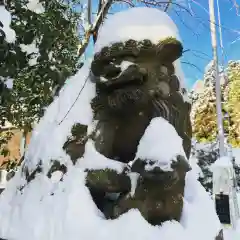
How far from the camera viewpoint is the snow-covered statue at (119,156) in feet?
5.08

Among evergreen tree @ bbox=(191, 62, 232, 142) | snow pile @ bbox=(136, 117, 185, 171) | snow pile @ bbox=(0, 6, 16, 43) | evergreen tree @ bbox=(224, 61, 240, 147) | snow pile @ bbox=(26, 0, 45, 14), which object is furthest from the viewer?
evergreen tree @ bbox=(224, 61, 240, 147)

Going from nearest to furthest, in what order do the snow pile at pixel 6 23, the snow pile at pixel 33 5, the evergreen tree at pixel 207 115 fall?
the snow pile at pixel 6 23
the snow pile at pixel 33 5
the evergreen tree at pixel 207 115

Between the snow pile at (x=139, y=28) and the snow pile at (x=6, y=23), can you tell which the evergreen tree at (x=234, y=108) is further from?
the snow pile at (x=6, y=23)

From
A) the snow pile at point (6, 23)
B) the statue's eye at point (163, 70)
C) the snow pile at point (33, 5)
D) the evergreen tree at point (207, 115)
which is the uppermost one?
the evergreen tree at point (207, 115)

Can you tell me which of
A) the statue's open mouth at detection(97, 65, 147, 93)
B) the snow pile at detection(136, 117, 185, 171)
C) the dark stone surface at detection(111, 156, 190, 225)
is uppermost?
the statue's open mouth at detection(97, 65, 147, 93)

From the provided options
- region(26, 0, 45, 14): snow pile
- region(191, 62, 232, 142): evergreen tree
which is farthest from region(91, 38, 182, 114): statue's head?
region(191, 62, 232, 142): evergreen tree

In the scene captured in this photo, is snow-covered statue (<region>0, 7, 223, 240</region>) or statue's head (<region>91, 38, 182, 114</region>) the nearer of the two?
snow-covered statue (<region>0, 7, 223, 240</region>)

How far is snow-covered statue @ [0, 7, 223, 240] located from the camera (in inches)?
61.0

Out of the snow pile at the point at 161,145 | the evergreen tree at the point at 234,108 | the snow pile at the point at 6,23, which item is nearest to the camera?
the snow pile at the point at 161,145

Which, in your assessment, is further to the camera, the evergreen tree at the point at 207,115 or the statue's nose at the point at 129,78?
the evergreen tree at the point at 207,115

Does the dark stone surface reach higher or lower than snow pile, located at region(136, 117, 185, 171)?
lower

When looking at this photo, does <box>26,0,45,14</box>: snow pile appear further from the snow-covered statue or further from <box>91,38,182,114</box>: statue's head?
<box>91,38,182,114</box>: statue's head

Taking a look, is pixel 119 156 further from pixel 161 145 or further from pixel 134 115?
pixel 161 145

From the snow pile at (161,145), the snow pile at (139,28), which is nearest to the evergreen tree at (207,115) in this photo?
the snow pile at (139,28)
